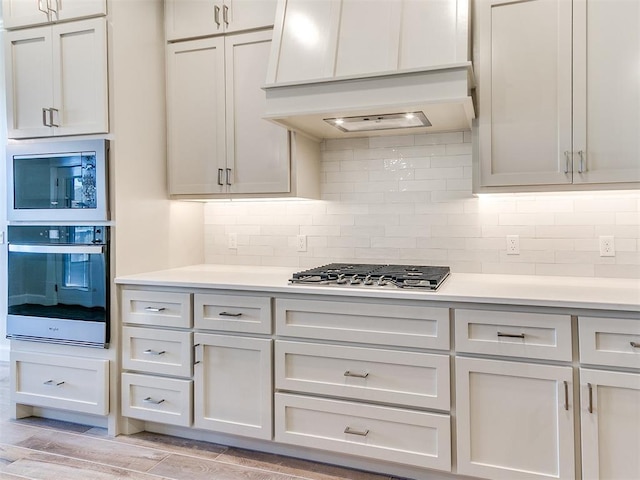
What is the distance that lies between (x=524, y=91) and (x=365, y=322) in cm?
134

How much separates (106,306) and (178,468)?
37.3 inches

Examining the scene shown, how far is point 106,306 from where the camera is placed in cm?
259

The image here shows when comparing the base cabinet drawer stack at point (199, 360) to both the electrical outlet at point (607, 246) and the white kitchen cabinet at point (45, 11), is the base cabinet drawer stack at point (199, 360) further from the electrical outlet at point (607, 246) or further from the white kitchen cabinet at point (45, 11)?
the electrical outlet at point (607, 246)

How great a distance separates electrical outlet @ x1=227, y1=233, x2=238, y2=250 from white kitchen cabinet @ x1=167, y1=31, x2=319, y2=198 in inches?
16.3

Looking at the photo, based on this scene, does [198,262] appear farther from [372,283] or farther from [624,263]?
[624,263]

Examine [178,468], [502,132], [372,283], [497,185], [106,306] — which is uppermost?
[502,132]

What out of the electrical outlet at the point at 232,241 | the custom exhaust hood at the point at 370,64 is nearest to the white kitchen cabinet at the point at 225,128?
the custom exhaust hood at the point at 370,64

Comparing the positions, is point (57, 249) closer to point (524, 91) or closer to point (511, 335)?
point (511, 335)

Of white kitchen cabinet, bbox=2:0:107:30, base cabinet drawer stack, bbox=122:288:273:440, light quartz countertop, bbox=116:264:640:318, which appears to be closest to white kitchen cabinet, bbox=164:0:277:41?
white kitchen cabinet, bbox=2:0:107:30

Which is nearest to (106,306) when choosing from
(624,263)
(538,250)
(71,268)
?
(71,268)

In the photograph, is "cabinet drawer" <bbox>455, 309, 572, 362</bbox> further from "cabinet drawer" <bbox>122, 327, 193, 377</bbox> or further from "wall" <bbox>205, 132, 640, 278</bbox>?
"cabinet drawer" <bbox>122, 327, 193, 377</bbox>

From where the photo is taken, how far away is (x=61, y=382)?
2705 mm

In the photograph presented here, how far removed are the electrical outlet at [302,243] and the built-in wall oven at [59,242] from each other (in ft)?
3.77

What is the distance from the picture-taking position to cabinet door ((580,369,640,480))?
1794mm
